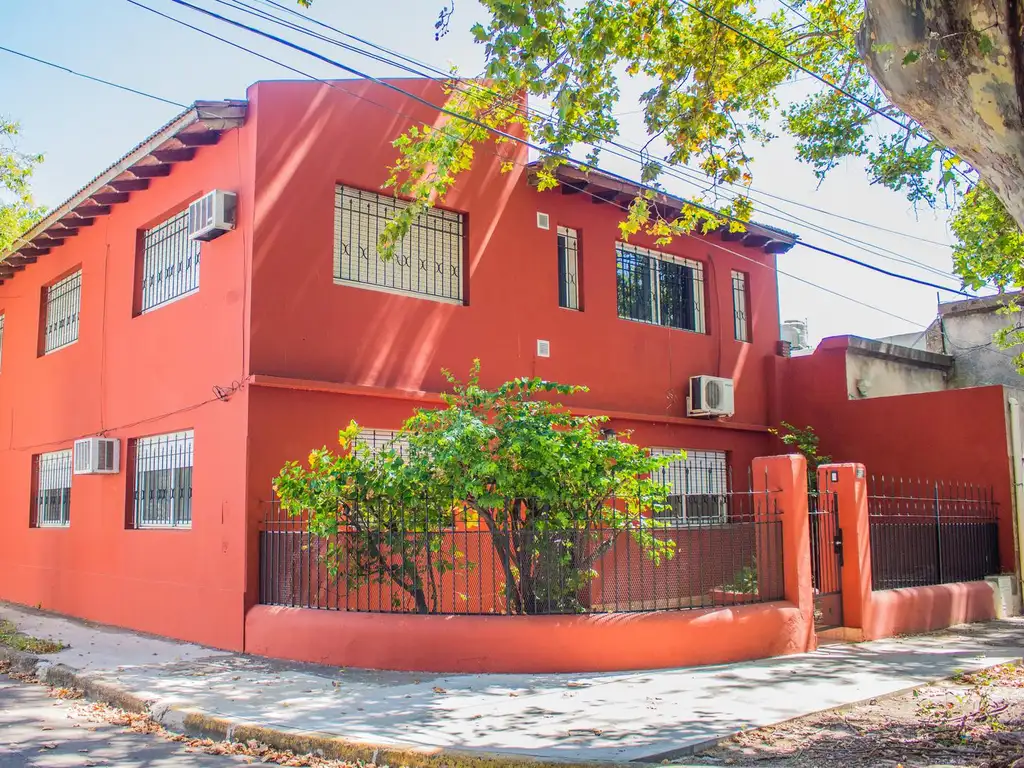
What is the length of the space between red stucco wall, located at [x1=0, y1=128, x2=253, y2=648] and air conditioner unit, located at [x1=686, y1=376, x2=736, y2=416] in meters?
7.26

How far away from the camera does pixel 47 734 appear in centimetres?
688

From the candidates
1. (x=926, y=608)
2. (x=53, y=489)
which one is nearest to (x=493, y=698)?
(x=926, y=608)

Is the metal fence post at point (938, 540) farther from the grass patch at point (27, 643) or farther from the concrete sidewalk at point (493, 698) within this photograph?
the grass patch at point (27, 643)

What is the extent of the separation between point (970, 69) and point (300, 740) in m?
5.96

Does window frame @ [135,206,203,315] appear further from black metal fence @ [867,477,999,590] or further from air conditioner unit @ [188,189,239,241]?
black metal fence @ [867,477,999,590]

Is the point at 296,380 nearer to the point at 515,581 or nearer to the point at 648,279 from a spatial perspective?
the point at 515,581

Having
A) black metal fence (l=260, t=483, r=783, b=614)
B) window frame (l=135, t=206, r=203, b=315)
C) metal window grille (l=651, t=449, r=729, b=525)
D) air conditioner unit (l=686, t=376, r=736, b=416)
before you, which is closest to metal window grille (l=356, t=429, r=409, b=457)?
black metal fence (l=260, t=483, r=783, b=614)

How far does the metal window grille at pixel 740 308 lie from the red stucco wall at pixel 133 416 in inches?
347

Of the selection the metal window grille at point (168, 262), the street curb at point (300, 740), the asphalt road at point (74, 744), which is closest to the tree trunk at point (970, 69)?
the street curb at point (300, 740)

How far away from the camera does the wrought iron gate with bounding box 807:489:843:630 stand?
1041cm

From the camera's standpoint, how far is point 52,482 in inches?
582

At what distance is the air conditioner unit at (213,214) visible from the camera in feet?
34.5

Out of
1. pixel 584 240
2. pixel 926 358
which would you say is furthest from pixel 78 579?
pixel 926 358

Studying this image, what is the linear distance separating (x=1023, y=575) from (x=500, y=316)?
818 cm
